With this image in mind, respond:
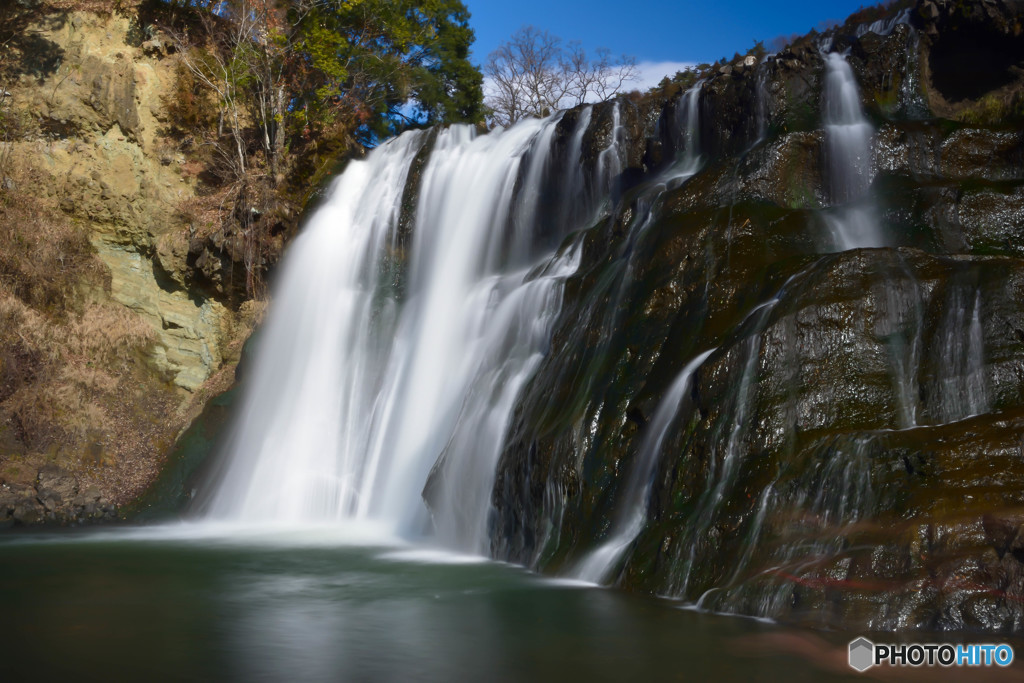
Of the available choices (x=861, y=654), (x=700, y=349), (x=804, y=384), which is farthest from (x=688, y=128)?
(x=861, y=654)

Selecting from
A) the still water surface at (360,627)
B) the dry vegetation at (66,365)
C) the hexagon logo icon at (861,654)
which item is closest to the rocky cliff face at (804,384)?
the hexagon logo icon at (861,654)

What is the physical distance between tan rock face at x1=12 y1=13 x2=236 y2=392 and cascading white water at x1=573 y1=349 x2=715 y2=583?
12672 millimetres

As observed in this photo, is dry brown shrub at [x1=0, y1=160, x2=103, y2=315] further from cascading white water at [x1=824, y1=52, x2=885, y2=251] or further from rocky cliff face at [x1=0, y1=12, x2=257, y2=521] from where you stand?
cascading white water at [x1=824, y1=52, x2=885, y2=251]

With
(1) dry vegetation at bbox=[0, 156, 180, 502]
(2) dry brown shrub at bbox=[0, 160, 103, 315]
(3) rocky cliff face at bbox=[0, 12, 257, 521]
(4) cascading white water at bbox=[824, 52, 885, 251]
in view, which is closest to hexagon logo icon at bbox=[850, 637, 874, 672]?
(4) cascading white water at bbox=[824, 52, 885, 251]

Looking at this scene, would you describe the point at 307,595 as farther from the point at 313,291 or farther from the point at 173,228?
the point at 173,228

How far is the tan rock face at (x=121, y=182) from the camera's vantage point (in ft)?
62.5

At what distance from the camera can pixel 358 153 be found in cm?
2100

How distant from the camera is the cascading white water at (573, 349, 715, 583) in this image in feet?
28.5

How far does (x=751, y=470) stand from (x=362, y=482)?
8.03 meters

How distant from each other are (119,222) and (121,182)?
3.05 ft

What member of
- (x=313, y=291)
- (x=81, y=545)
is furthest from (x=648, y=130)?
(x=81, y=545)
